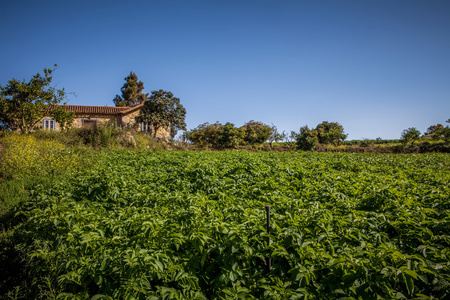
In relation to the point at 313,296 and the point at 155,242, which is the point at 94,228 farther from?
the point at 313,296

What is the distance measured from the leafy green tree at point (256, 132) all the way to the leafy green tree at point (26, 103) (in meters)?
19.5

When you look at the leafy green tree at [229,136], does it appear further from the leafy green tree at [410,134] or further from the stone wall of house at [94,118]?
the leafy green tree at [410,134]

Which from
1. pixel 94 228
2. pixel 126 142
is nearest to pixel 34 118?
pixel 126 142

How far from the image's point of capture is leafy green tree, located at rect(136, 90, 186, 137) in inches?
1000

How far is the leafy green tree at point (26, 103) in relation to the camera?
12.5 m

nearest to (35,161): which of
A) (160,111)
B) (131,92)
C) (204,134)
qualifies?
(160,111)

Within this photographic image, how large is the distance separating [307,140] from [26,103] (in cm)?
2387

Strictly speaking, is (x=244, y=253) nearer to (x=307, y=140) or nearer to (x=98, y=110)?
(x=307, y=140)

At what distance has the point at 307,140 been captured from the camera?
81.4 feet

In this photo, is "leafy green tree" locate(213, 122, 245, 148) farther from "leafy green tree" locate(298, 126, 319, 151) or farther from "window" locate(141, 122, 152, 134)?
"window" locate(141, 122, 152, 134)

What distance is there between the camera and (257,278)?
2.07 m

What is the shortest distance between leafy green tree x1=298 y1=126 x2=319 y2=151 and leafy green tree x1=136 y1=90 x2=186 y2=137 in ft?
47.8

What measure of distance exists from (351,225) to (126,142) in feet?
52.0

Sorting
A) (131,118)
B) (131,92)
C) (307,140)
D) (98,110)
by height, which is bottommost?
(307,140)
